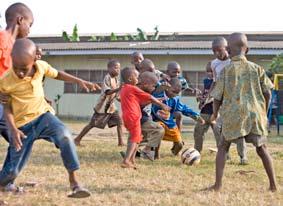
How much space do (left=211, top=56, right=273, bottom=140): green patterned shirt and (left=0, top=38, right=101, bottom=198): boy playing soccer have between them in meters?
1.58

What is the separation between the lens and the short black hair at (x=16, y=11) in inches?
196

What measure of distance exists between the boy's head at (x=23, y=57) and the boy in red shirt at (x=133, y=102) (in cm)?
281

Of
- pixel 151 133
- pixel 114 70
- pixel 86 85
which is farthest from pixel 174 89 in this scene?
pixel 86 85

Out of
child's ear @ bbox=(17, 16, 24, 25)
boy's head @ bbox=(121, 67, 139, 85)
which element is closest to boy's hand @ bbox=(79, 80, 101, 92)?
child's ear @ bbox=(17, 16, 24, 25)

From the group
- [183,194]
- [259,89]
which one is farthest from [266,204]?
[259,89]

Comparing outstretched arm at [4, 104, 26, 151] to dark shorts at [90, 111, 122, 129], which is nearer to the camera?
outstretched arm at [4, 104, 26, 151]

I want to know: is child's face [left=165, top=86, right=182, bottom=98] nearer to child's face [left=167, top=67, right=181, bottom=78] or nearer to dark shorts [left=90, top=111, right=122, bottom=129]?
child's face [left=167, top=67, right=181, bottom=78]

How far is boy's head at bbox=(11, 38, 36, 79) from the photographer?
4344 millimetres

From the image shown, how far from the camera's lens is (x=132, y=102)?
7.28 m

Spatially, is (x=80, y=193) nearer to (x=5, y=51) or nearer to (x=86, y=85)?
(x=86, y=85)

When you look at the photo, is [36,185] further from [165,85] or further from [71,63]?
[71,63]

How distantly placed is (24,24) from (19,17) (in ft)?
0.25

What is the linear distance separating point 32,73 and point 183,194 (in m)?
1.74

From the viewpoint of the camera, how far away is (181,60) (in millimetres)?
20969
